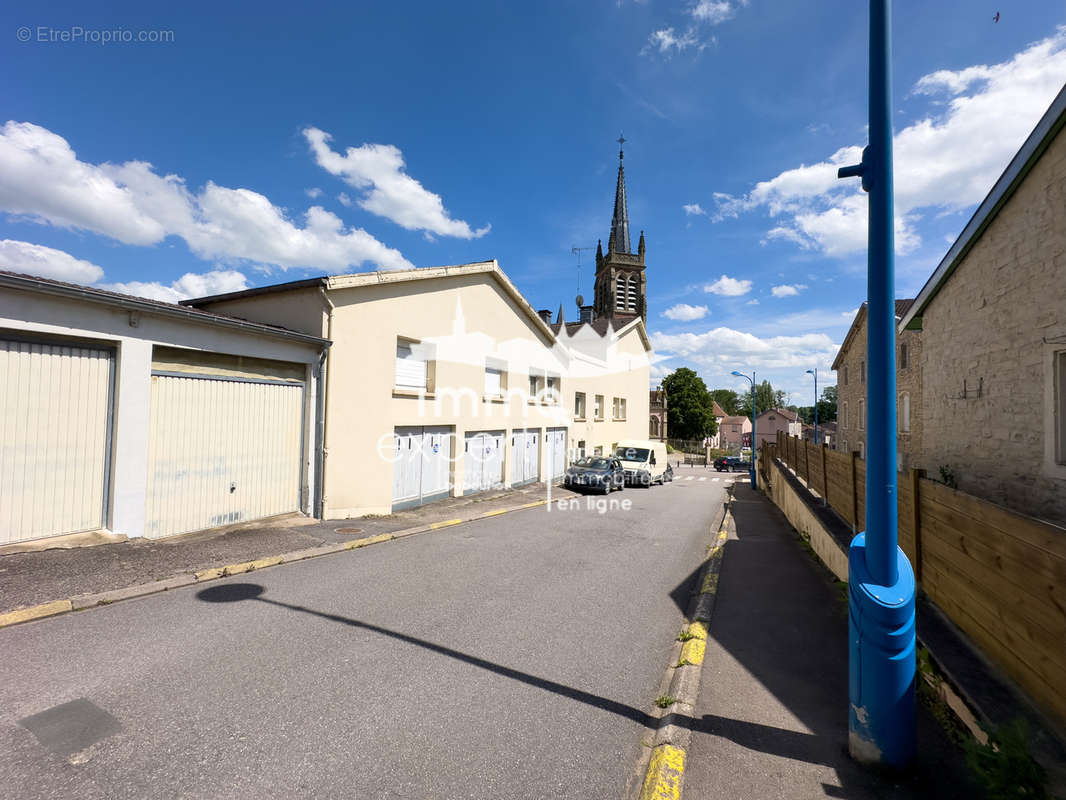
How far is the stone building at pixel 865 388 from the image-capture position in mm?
20516

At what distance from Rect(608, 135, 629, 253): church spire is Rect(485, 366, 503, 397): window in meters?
36.2

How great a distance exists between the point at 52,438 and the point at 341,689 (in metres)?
6.17

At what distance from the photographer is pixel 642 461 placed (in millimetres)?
23297

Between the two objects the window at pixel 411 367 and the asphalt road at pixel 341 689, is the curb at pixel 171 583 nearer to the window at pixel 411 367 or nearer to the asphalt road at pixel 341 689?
the asphalt road at pixel 341 689

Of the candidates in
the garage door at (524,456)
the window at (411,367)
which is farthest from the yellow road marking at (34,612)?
the garage door at (524,456)

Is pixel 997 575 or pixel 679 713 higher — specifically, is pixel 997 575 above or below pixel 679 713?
above

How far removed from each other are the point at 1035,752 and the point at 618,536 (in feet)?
26.5

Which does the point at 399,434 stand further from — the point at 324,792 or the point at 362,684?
the point at 324,792

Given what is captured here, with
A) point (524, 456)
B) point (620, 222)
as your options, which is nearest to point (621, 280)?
point (620, 222)

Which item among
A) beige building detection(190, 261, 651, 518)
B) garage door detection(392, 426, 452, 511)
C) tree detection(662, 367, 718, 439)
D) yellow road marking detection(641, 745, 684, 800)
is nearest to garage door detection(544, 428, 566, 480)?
beige building detection(190, 261, 651, 518)

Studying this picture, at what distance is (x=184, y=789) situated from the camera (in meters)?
2.87

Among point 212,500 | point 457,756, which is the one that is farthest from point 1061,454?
point 212,500

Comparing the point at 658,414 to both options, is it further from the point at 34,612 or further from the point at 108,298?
the point at 34,612

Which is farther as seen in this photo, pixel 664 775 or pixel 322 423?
pixel 322 423
